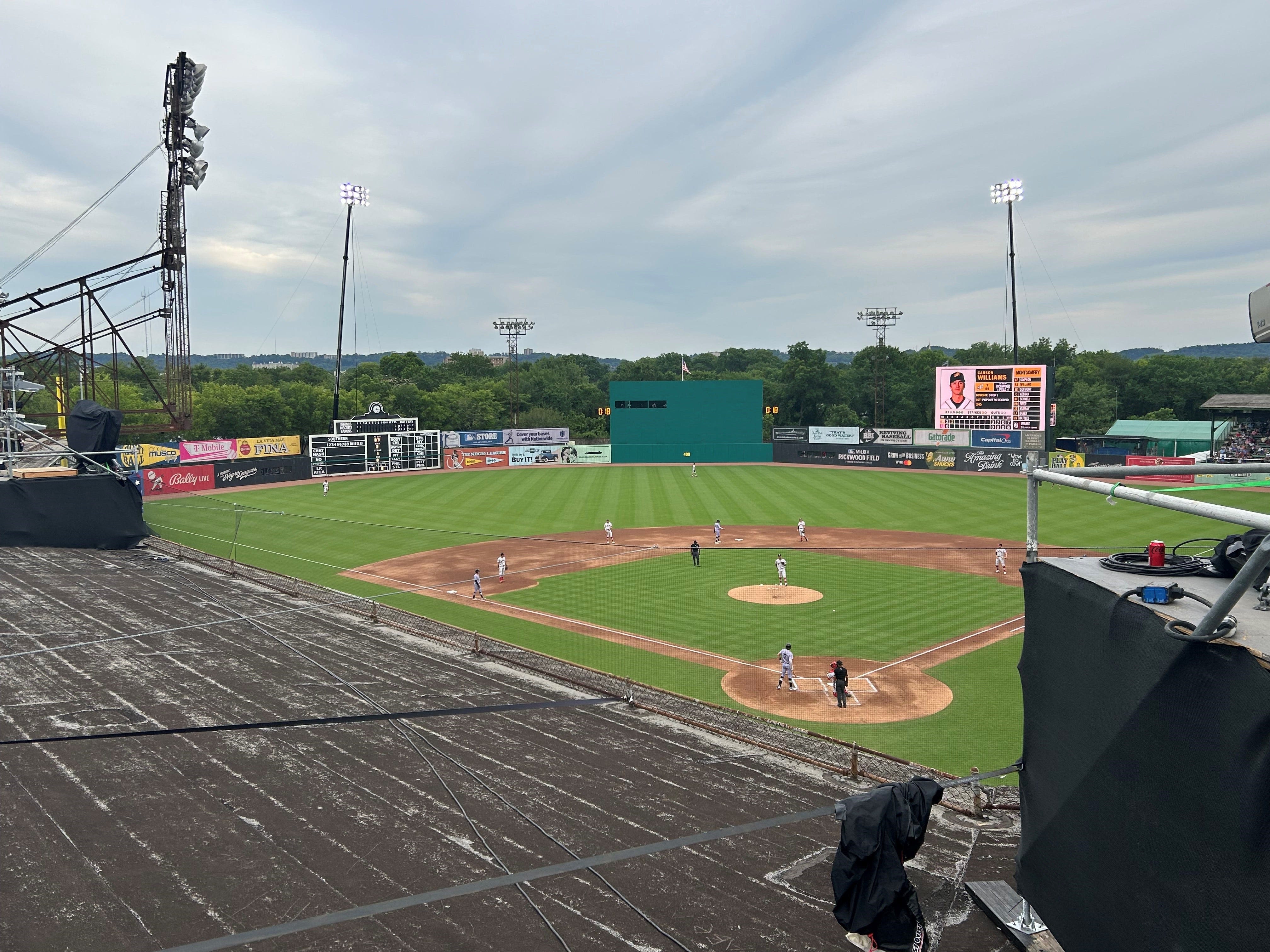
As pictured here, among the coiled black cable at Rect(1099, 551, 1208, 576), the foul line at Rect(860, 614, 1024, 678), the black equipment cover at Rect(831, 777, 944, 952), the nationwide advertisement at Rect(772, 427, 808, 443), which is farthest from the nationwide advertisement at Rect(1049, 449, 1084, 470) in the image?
the black equipment cover at Rect(831, 777, 944, 952)

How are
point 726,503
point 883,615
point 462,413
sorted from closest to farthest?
point 883,615
point 726,503
point 462,413

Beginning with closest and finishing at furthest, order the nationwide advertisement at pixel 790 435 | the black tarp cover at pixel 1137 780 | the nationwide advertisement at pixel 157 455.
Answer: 1. the black tarp cover at pixel 1137 780
2. the nationwide advertisement at pixel 157 455
3. the nationwide advertisement at pixel 790 435

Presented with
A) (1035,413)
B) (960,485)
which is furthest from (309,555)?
(1035,413)

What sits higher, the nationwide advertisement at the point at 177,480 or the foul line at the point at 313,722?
the nationwide advertisement at the point at 177,480

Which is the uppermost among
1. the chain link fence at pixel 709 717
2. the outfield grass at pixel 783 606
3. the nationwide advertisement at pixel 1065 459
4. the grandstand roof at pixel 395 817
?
the nationwide advertisement at pixel 1065 459

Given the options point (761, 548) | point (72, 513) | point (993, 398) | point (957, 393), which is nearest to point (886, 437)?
point (957, 393)

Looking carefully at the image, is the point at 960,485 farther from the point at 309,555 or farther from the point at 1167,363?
the point at 1167,363

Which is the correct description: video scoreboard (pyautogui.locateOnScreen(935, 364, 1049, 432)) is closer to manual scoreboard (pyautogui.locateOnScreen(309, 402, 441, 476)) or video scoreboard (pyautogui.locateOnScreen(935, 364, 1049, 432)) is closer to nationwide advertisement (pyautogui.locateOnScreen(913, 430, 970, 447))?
nationwide advertisement (pyautogui.locateOnScreen(913, 430, 970, 447))

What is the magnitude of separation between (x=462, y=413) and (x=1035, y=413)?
65.2m

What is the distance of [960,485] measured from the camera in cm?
5416

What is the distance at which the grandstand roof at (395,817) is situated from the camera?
6469 millimetres

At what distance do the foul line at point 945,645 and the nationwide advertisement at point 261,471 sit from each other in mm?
47188

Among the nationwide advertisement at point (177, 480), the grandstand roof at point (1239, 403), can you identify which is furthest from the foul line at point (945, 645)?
the grandstand roof at point (1239, 403)

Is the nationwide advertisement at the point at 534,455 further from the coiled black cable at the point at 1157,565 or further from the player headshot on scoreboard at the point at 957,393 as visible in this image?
the coiled black cable at the point at 1157,565
